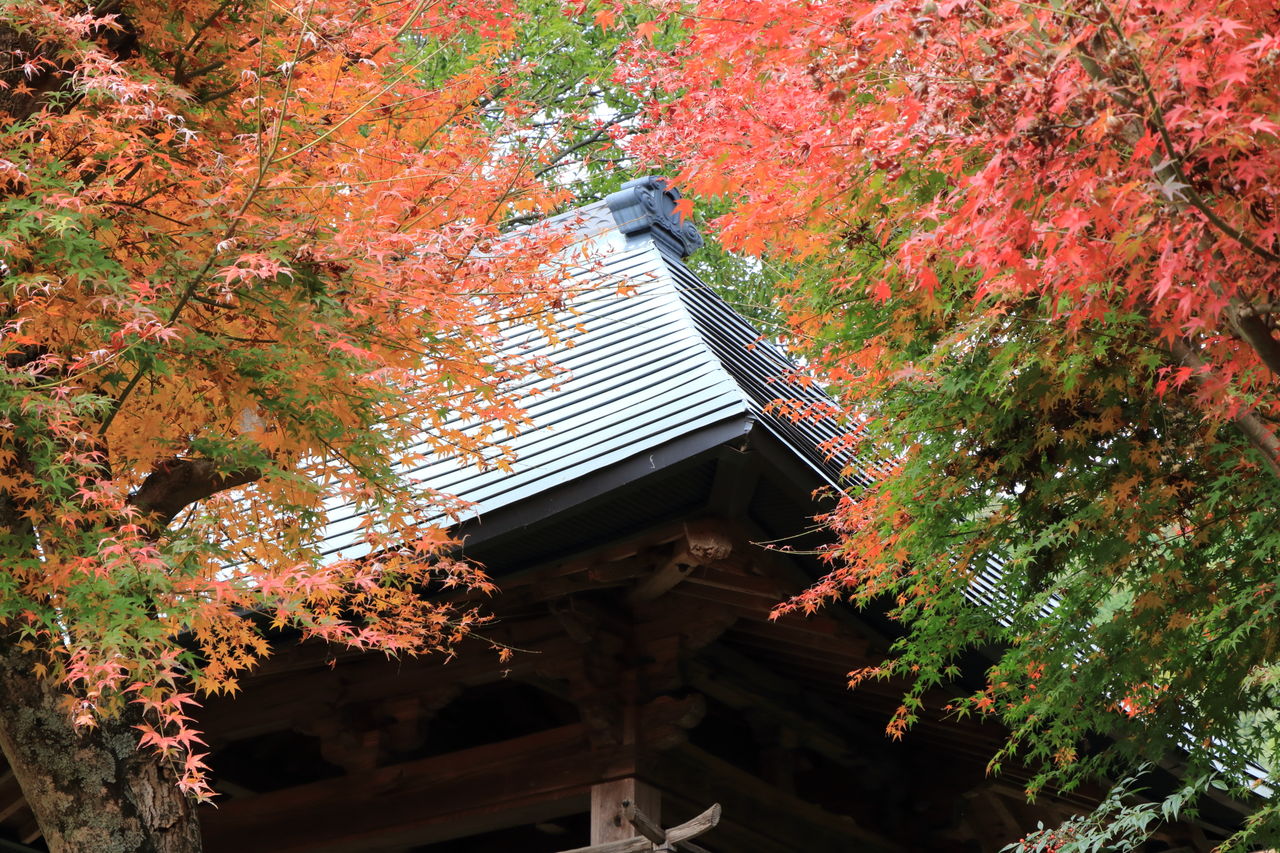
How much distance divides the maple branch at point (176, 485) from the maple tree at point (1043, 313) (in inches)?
76.2

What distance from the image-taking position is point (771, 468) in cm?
473

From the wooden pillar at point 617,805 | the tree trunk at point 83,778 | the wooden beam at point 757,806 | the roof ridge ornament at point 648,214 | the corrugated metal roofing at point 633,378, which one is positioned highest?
the roof ridge ornament at point 648,214

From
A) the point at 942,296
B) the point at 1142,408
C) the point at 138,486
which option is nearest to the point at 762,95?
the point at 942,296

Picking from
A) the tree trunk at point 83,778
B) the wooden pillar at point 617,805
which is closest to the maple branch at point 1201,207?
the tree trunk at point 83,778

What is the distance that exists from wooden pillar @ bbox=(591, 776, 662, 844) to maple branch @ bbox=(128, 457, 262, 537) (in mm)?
2170

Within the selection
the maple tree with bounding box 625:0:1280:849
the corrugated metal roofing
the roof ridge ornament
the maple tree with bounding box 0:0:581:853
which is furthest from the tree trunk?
the roof ridge ornament

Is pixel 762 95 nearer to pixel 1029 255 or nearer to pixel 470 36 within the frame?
pixel 1029 255

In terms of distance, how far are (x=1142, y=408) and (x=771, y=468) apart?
1.31 metres

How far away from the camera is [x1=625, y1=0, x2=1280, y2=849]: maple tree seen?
8.85 feet

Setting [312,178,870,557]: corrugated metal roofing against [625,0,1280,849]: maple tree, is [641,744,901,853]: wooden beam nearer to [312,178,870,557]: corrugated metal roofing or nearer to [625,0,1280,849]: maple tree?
[625,0,1280,849]: maple tree

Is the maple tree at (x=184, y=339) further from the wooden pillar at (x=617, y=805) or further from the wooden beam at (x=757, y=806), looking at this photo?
the wooden beam at (x=757, y=806)

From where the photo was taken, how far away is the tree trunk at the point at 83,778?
363 cm

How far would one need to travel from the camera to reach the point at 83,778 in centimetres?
367

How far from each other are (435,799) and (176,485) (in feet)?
8.20
